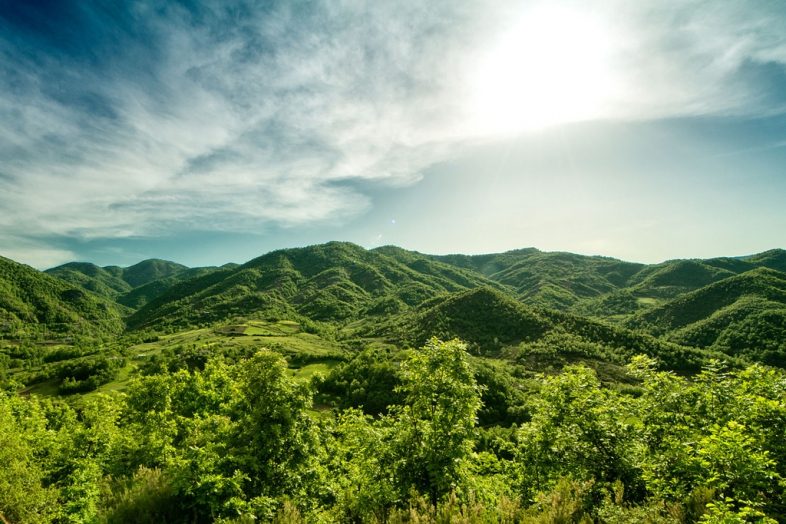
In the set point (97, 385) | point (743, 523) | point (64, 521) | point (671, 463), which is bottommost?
point (97, 385)

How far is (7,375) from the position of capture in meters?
122

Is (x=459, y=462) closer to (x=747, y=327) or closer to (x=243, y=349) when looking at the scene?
(x=243, y=349)

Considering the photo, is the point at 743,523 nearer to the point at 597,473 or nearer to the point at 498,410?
the point at 597,473

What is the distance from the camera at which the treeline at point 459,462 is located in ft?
25.8

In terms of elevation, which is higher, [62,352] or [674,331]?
[62,352]

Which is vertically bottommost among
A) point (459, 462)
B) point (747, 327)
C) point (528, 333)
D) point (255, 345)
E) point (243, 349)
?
point (747, 327)

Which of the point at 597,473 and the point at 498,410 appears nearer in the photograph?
the point at 597,473

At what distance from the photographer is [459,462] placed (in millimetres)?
11945

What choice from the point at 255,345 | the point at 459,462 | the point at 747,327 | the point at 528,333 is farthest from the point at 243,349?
the point at 747,327

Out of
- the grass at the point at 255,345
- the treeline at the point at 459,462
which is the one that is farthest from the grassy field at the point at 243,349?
the treeline at the point at 459,462

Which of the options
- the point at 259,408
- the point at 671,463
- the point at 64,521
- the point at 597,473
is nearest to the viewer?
the point at 671,463

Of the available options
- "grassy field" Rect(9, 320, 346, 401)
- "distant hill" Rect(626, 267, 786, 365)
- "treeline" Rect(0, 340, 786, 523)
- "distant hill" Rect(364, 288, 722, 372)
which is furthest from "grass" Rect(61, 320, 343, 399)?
"distant hill" Rect(626, 267, 786, 365)

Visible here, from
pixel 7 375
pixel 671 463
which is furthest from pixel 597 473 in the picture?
pixel 7 375

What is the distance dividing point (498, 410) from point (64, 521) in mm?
81434
